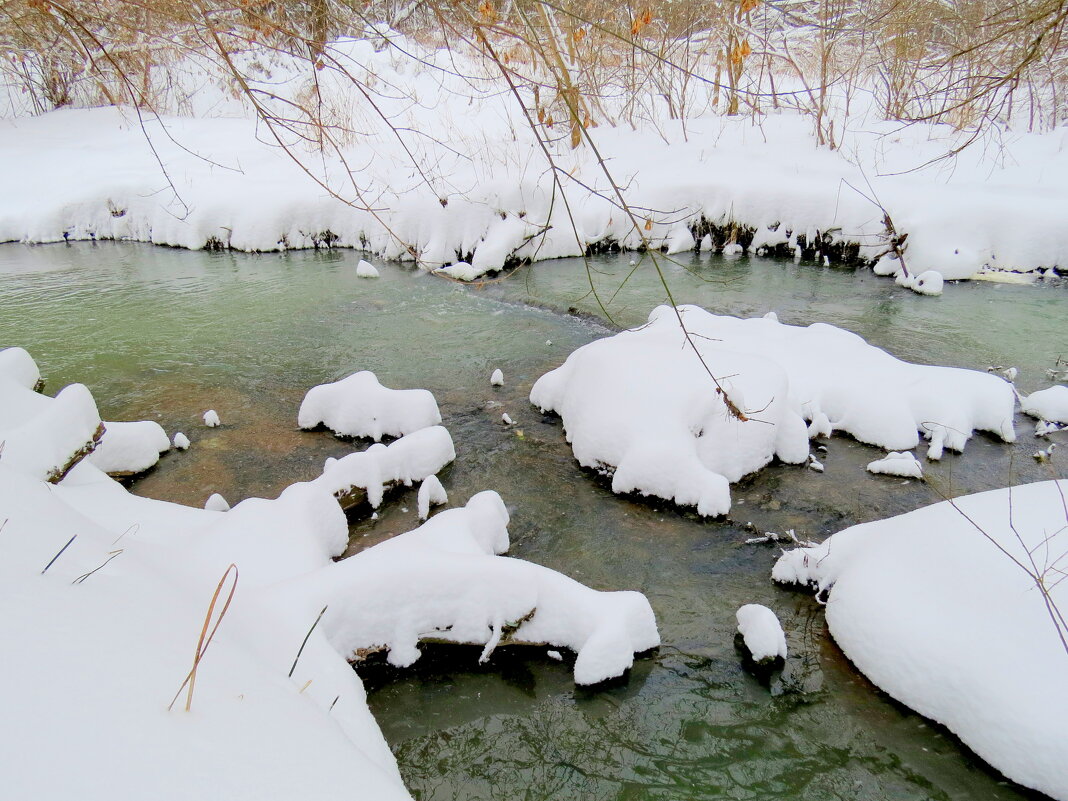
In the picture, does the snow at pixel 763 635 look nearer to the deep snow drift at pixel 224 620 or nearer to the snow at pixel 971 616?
the snow at pixel 971 616

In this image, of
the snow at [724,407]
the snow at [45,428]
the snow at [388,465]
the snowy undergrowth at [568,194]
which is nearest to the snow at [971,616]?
the snow at [724,407]

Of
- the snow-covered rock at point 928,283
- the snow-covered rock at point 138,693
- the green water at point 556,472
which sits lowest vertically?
the green water at point 556,472

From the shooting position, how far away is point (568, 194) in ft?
33.0

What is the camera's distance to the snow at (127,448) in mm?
4516

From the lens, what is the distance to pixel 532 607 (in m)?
3.05

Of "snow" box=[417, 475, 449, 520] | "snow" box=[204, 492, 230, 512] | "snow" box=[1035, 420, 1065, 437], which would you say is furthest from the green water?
"snow" box=[204, 492, 230, 512]

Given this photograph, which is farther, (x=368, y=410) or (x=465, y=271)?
(x=465, y=271)

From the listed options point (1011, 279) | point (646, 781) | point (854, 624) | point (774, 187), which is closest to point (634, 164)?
point (774, 187)

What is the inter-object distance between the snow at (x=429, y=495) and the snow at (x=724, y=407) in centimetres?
107

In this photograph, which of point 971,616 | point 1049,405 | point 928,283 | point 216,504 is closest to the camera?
point 971,616

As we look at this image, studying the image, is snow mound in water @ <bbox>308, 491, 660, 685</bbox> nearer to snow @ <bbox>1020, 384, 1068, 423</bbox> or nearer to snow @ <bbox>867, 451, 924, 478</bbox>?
snow @ <bbox>867, 451, 924, 478</bbox>

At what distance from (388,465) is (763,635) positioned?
8.43ft

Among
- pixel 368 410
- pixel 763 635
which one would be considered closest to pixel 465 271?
pixel 368 410

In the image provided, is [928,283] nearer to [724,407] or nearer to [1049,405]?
[1049,405]
